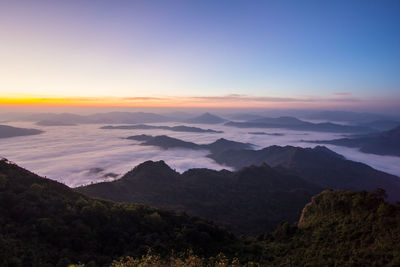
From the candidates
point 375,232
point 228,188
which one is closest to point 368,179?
point 228,188

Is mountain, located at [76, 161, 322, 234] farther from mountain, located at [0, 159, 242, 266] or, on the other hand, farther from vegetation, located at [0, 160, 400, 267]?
mountain, located at [0, 159, 242, 266]

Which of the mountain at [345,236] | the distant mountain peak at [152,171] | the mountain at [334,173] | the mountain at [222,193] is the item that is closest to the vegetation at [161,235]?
the mountain at [345,236]

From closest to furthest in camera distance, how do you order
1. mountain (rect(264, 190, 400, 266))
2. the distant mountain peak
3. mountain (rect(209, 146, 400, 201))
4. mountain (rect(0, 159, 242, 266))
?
mountain (rect(264, 190, 400, 266)) → mountain (rect(0, 159, 242, 266)) → the distant mountain peak → mountain (rect(209, 146, 400, 201))

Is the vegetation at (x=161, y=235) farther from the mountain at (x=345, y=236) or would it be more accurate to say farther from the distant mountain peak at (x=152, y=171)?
the distant mountain peak at (x=152, y=171)

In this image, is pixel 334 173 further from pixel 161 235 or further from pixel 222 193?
pixel 161 235

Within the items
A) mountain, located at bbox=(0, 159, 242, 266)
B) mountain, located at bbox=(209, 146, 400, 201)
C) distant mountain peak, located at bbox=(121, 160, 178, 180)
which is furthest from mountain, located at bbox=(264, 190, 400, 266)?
mountain, located at bbox=(209, 146, 400, 201)

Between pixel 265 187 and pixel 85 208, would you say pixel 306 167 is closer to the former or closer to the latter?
pixel 265 187

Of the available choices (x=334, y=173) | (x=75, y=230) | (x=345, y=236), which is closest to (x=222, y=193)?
(x=345, y=236)
